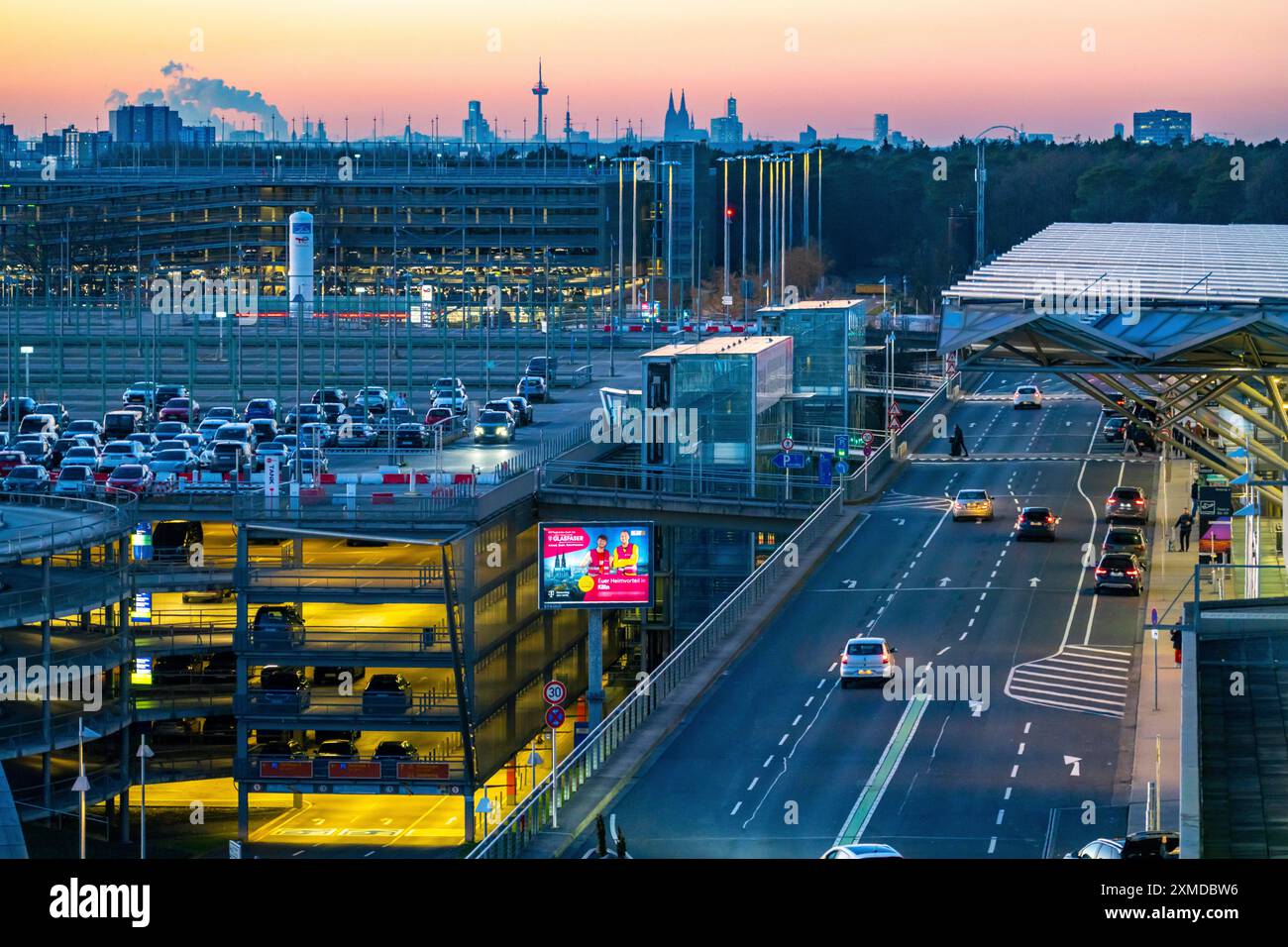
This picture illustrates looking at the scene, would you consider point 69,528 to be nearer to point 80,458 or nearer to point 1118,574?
point 80,458

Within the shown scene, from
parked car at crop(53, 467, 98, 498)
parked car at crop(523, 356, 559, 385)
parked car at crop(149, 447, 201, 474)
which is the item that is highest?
parked car at crop(523, 356, 559, 385)

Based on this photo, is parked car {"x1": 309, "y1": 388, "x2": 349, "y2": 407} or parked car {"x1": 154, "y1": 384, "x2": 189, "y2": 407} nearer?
parked car {"x1": 309, "y1": 388, "x2": 349, "y2": 407}

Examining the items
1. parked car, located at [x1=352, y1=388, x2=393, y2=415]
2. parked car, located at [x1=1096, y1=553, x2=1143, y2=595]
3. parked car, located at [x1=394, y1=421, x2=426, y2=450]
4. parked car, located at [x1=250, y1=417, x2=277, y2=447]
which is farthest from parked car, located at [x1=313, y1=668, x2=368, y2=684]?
parked car, located at [x1=352, y1=388, x2=393, y2=415]

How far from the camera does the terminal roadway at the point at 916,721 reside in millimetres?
25516

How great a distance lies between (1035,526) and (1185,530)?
3616 millimetres

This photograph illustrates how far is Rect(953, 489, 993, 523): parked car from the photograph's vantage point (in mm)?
52281

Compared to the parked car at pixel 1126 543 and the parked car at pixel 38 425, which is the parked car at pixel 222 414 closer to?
the parked car at pixel 38 425

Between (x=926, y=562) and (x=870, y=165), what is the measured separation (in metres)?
149

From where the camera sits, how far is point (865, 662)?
112 feet

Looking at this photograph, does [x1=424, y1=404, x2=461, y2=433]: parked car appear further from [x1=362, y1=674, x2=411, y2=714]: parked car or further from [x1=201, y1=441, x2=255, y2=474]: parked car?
[x1=362, y1=674, x2=411, y2=714]: parked car

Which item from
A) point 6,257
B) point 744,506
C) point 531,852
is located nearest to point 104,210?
point 6,257

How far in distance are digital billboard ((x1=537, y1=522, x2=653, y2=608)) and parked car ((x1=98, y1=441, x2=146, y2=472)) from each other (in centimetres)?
2358
